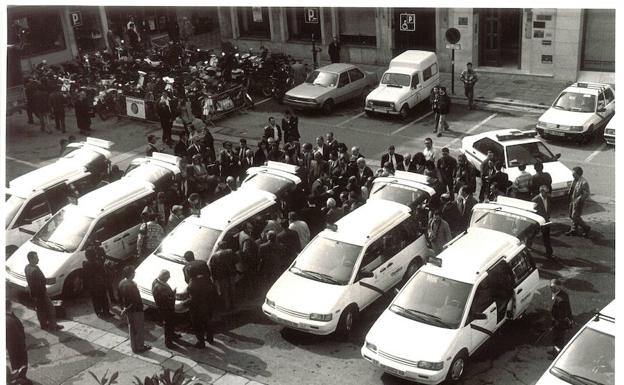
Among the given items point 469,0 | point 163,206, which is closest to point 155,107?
point 163,206

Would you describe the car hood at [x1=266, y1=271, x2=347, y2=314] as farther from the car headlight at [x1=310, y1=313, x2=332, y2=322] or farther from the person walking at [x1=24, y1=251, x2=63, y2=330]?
the person walking at [x1=24, y1=251, x2=63, y2=330]

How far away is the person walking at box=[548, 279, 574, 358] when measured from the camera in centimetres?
1168

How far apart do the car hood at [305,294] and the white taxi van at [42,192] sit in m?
6.18

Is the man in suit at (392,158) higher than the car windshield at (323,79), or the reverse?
the car windshield at (323,79)

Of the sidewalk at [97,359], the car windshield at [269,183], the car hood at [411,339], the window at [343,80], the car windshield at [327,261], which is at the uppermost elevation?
the window at [343,80]

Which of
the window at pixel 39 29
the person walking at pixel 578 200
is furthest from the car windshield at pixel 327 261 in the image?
the window at pixel 39 29

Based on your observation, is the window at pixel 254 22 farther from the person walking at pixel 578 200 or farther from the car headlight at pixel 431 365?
the car headlight at pixel 431 365

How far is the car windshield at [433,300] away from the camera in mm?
11961

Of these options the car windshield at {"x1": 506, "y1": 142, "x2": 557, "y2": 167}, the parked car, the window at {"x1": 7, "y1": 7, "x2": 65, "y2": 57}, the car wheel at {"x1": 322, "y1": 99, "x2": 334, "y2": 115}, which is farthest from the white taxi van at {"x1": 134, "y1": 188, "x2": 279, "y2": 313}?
the window at {"x1": 7, "y1": 7, "x2": 65, "y2": 57}

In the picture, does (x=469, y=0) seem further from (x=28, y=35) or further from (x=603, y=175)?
(x=28, y=35)

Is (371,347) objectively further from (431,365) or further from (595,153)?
(595,153)

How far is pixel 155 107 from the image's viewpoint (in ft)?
83.8

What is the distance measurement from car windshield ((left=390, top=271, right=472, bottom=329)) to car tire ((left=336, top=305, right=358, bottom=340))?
1.06 metres

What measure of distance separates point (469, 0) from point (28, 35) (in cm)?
2961
